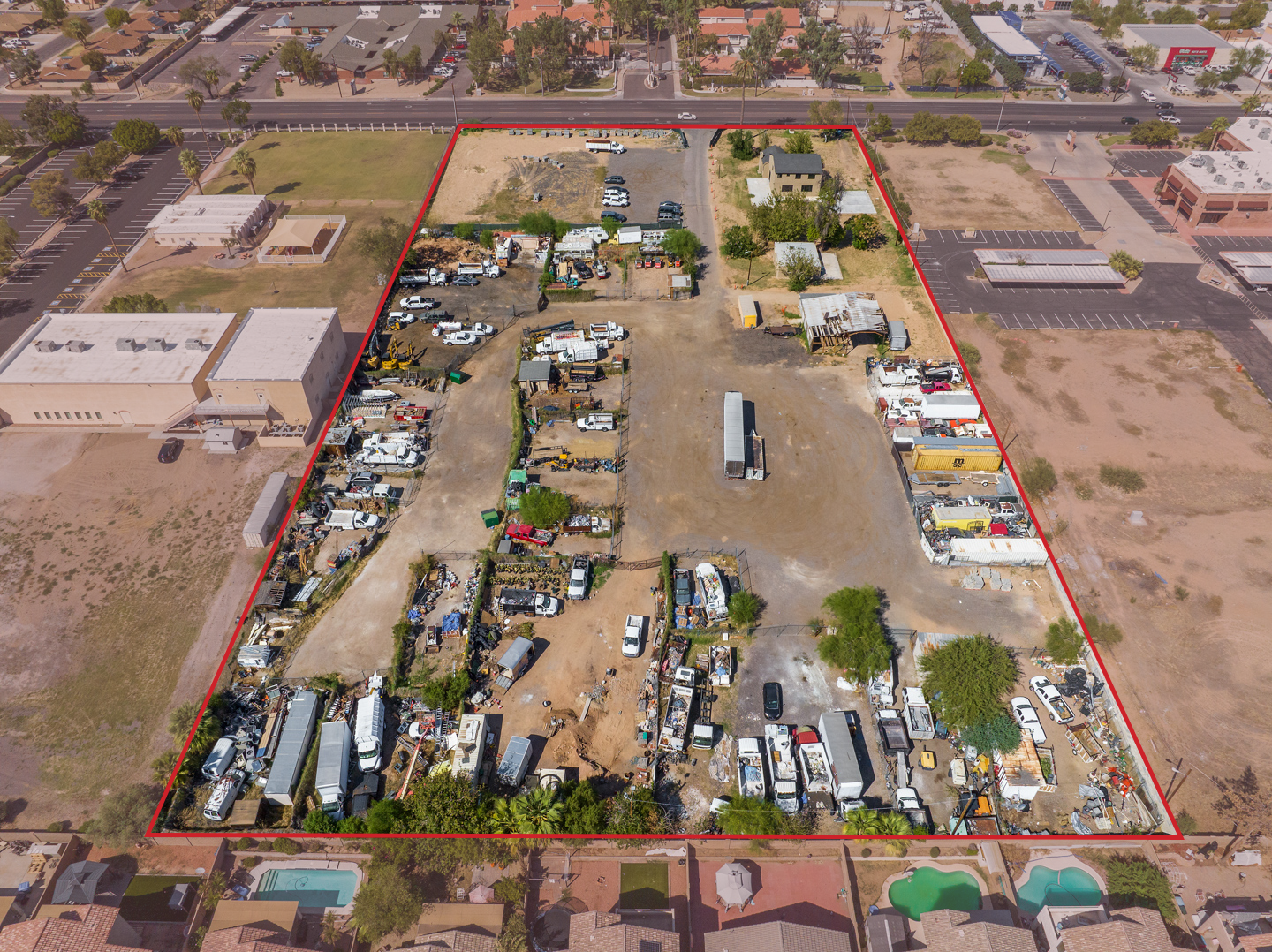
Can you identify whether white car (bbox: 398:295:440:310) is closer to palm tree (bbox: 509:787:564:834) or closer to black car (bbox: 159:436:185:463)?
black car (bbox: 159:436:185:463)

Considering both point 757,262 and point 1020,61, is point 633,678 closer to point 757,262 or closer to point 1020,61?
point 757,262

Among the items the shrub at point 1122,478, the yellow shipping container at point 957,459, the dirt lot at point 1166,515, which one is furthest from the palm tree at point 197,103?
the shrub at point 1122,478

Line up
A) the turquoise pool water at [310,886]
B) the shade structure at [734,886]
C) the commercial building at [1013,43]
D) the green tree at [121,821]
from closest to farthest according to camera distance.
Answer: the shade structure at [734,886] < the turquoise pool water at [310,886] < the green tree at [121,821] < the commercial building at [1013,43]

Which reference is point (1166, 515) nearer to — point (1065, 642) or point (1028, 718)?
point (1065, 642)

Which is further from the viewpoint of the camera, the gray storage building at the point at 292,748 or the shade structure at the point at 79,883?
the gray storage building at the point at 292,748

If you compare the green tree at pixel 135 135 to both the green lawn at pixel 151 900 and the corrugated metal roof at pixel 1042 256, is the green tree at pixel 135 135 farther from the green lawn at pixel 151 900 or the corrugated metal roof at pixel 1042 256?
the corrugated metal roof at pixel 1042 256

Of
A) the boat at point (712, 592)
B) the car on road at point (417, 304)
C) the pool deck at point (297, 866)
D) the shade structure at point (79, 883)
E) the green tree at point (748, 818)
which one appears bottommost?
the pool deck at point (297, 866)
